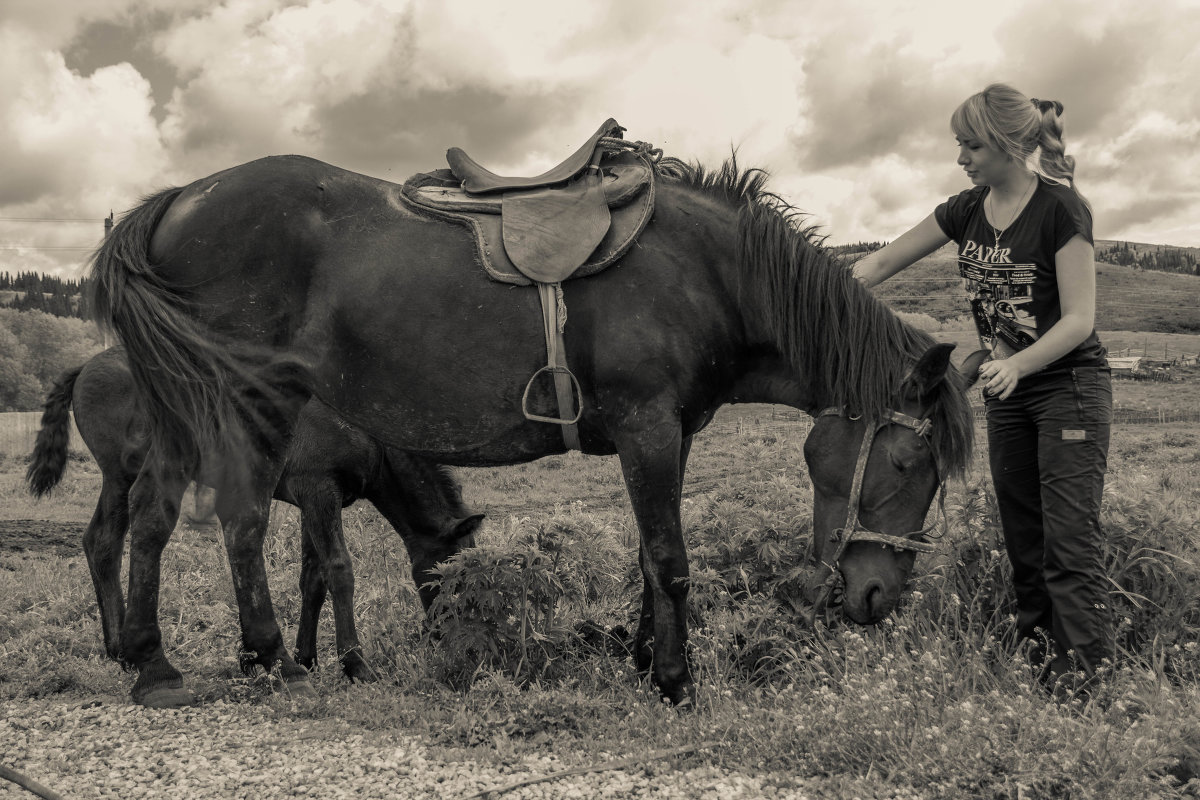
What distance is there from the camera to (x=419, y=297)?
13.1ft

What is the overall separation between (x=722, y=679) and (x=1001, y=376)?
1.74 m

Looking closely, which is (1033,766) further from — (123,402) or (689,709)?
(123,402)

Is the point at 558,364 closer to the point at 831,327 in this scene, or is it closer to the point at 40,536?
the point at 831,327

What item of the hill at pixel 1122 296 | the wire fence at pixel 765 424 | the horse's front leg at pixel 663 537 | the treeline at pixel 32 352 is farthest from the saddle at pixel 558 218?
the treeline at pixel 32 352

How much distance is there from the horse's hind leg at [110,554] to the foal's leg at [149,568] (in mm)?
1314

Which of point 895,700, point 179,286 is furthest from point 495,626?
point 179,286

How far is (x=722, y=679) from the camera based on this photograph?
4027mm

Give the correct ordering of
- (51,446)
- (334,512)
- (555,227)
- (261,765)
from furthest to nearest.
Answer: (51,446) → (334,512) → (555,227) → (261,765)

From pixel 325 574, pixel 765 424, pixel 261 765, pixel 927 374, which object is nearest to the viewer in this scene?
pixel 261 765

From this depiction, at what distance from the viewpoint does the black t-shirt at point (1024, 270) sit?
144 inches

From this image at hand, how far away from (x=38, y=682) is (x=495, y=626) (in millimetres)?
2409

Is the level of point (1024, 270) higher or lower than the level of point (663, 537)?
higher

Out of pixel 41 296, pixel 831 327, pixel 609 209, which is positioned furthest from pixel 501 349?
pixel 41 296

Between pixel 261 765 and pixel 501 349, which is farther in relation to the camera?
pixel 501 349
